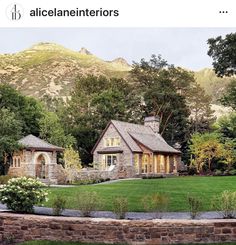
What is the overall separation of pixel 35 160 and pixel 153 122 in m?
10.7

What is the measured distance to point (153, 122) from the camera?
33469mm

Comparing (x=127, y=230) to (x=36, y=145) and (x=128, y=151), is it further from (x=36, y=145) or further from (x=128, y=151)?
(x=128, y=151)

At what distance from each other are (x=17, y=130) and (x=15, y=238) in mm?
15604

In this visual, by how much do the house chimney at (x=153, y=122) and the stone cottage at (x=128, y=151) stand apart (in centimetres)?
162

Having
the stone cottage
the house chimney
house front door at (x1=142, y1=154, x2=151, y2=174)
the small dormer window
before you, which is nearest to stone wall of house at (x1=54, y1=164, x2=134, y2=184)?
the stone cottage

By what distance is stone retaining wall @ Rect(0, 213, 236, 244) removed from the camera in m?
7.31

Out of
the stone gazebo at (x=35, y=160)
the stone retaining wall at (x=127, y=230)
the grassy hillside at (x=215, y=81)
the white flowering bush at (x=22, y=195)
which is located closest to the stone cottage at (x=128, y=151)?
the stone gazebo at (x=35, y=160)

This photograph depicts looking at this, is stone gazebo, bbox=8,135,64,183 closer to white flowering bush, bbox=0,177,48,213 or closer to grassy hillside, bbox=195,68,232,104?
grassy hillside, bbox=195,68,232,104

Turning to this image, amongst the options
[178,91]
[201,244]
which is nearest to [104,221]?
[201,244]

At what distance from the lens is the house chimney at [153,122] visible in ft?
110

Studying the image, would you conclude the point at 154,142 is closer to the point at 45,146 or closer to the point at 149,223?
the point at 45,146

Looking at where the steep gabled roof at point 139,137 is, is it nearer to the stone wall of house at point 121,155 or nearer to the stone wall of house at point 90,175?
the stone wall of house at point 121,155
